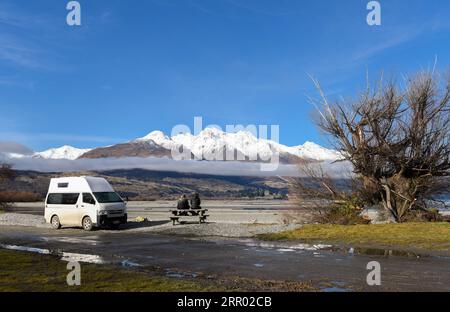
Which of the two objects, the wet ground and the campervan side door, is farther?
the campervan side door

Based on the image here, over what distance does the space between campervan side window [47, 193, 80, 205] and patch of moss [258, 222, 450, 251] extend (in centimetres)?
1159

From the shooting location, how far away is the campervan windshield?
2766 cm

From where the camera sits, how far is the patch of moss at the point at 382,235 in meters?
19.1

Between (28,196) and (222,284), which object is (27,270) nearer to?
(222,284)

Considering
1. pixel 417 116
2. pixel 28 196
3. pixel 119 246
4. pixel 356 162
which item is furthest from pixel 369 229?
pixel 28 196

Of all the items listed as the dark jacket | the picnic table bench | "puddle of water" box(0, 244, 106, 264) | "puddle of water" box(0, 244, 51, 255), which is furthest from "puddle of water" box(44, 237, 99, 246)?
the dark jacket

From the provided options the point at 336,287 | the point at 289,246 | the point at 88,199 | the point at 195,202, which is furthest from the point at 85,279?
the point at 195,202

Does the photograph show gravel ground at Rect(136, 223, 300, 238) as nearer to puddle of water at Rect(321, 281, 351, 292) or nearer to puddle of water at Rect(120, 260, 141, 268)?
puddle of water at Rect(120, 260, 141, 268)

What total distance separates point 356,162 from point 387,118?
3.05 metres

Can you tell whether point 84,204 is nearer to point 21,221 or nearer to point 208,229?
point 208,229

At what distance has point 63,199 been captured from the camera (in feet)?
94.6

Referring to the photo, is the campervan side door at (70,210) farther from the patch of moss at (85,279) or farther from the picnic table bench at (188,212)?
the patch of moss at (85,279)

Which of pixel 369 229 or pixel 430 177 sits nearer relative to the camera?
pixel 369 229

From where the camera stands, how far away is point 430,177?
28.4 metres
